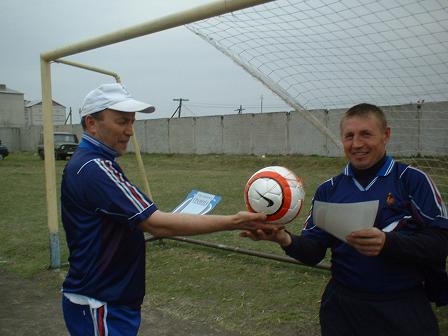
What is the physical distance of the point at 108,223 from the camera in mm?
2387

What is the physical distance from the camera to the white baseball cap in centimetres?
245

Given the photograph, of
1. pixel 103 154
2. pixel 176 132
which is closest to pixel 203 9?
pixel 103 154

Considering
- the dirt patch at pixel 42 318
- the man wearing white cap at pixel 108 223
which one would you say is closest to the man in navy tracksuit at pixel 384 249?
the man wearing white cap at pixel 108 223

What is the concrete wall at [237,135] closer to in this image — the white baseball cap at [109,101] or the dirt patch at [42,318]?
the dirt patch at [42,318]

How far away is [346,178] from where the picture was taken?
2.53 m

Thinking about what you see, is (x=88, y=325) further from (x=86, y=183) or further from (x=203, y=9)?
(x=203, y=9)

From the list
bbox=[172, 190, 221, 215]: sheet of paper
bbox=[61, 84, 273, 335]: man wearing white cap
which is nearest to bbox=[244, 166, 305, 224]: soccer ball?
bbox=[61, 84, 273, 335]: man wearing white cap

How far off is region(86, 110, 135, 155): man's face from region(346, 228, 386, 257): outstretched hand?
4.42ft

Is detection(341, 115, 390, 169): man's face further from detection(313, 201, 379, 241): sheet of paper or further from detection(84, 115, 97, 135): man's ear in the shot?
detection(84, 115, 97, 135): man's ear

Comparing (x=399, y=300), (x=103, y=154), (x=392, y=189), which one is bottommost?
(x=399, y=300)

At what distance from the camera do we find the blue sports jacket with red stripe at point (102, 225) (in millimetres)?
2307

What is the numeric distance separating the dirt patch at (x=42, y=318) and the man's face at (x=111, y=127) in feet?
7.90

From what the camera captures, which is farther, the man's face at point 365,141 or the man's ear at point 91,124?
the man's ear at point 91,124

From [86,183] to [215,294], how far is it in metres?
3.19
